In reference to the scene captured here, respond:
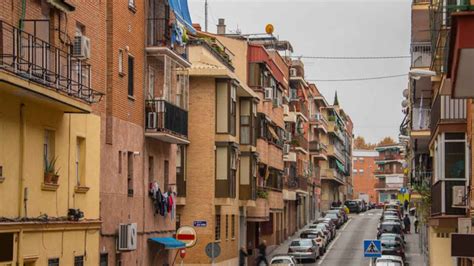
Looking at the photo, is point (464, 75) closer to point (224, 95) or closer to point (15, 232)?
point (15, 232)

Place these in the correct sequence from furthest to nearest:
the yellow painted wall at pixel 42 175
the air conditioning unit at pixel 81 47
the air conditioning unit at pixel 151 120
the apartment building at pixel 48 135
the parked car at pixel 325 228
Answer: the parked car at pixel 325 228 → the air conditioning unit at pixel 151 120 → the air conditioning unit at pixel 81 47 → the yellow painted wall at pixel 42 175 → the apartment building at pixel 48 135

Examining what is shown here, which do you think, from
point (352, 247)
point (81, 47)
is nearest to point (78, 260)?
point (81, 47)

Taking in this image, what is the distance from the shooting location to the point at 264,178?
62.3 metres

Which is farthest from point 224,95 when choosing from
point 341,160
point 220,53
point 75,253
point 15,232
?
point 341,160

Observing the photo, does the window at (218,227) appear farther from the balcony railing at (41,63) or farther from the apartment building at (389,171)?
the apartment building at (389,171)

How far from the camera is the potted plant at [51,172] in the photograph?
23891 mm

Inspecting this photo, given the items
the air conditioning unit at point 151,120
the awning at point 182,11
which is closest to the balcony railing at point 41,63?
the air conditioning unit at point 151,120

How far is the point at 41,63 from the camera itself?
2236 cm

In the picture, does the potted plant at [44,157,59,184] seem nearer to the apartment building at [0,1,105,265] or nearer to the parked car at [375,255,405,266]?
the apartment building at [0,1,105,265]

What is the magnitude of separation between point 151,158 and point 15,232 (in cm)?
1409

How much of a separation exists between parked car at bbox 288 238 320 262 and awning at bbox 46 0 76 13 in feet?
114

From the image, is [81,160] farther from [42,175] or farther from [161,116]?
[161,116]

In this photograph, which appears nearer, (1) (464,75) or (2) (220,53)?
(1) (464,75)

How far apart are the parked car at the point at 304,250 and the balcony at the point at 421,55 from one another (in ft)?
50.7
